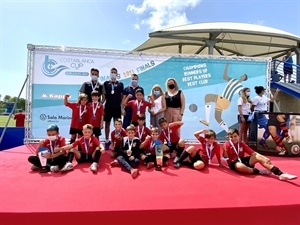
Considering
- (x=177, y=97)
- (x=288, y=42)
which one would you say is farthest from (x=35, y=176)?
(x=288, y=42)

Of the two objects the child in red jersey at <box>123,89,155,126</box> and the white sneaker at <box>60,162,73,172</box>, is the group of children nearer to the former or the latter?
the white sneaker at <box>60,162,73,172</box>

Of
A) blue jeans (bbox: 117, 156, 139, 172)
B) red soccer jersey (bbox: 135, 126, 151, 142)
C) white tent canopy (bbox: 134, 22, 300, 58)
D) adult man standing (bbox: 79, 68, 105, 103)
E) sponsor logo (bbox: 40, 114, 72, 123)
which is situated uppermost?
white tent canopy (bbox: 134, 22, 300, 58)

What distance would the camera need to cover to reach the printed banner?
6.78 meters

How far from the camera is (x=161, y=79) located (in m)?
7.36

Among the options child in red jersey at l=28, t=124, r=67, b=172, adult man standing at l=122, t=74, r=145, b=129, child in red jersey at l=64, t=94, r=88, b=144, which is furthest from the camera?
adult man standing at l=122, t=74, r=145, b=129

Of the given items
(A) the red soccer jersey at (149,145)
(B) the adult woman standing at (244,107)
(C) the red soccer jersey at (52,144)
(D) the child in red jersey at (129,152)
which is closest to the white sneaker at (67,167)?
(C) the red soccer jersey at (52,144)

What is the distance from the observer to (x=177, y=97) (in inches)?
221

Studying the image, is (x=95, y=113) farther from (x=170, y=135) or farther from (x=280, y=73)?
(x=280, y=73)

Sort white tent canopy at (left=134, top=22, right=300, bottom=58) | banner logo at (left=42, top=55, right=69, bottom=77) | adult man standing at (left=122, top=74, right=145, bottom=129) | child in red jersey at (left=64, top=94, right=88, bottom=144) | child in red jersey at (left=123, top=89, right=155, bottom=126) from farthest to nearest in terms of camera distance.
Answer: white tent canopy at (left=134, top=22, right=300, bottom=58)
banner logo at (left=42, top=55, right=69, bottom=77)
adult man standing at (left=122, top=74, right=145, bottom=129)
child in red jersey at (left=123, top=89, right=155, bottom=126)
child in red jersey at (left=64, top=94, right=88, bottom=144)

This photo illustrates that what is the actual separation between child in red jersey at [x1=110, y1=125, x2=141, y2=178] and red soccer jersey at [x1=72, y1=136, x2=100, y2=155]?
18.4 inches

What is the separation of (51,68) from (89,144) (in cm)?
333

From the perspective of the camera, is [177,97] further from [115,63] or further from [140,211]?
[140,211]

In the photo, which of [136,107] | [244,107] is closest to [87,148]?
[136,107]

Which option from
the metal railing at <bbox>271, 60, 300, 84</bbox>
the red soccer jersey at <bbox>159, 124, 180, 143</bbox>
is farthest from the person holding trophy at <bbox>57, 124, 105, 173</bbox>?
the metal railing at <bbox>271, 60, 300, 84</bbox>
